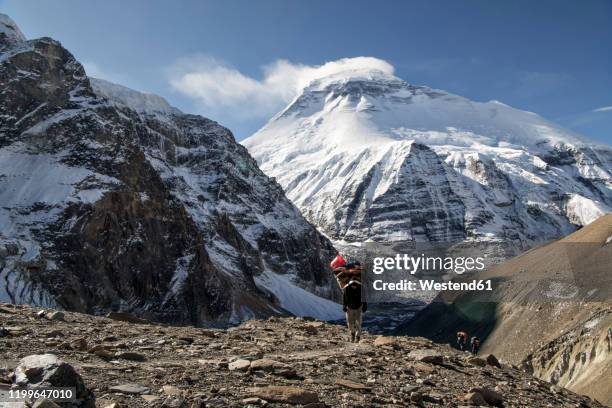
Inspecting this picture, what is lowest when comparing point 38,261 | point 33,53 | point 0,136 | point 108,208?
point 38,261

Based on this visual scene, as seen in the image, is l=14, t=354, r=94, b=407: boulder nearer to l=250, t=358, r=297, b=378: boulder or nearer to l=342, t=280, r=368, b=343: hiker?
l=250, t=358, r=297, b=378: boulder

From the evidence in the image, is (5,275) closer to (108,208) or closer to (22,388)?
(108,208)

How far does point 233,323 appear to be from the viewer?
533ft

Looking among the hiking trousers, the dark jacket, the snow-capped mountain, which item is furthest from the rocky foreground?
the snow-capped mountain

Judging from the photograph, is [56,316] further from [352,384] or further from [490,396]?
[490,396]

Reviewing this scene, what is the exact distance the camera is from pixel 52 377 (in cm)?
789

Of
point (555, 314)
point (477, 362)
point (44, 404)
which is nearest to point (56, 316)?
point (477, 362)

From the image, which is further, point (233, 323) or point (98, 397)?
point (233, 323)

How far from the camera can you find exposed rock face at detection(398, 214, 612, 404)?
54234mm

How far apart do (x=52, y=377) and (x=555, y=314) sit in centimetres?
6975

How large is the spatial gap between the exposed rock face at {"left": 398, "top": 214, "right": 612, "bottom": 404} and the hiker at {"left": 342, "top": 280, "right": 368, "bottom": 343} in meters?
27.7

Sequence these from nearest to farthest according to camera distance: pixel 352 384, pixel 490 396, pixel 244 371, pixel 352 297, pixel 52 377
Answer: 1. pixel 52 377
2. pixel 352 384
3. pixel 244 371
4. pixel 490 396
5. pixel 352 297

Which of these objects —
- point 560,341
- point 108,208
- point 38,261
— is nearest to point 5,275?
point 38,261

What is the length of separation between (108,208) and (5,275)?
29.9 metres
